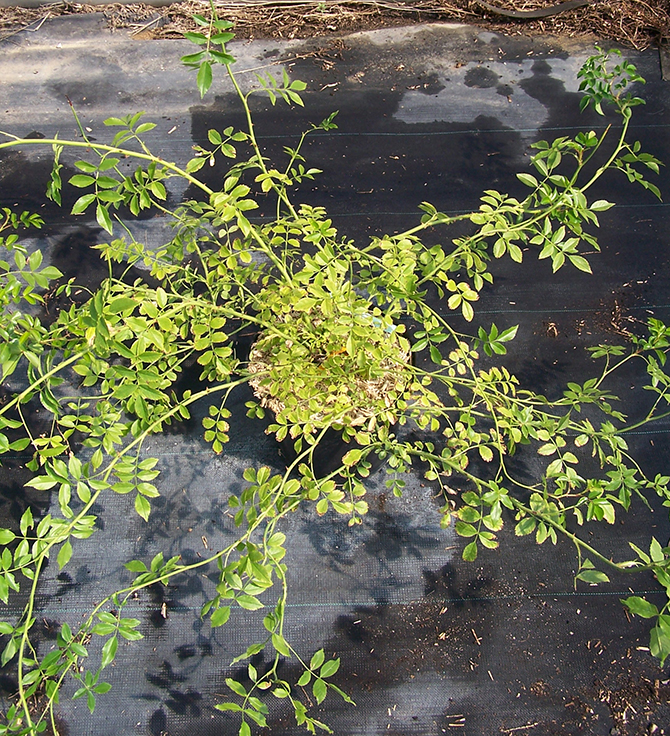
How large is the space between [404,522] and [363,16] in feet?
9.59

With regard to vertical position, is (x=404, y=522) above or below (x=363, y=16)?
below

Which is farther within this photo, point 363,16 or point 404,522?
point 363,16

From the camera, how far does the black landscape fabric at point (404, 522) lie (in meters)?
1.69

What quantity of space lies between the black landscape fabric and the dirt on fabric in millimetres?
382

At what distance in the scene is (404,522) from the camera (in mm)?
1935

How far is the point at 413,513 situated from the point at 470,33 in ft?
9.03

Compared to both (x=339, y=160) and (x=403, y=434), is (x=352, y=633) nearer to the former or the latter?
(x=403, y=434)

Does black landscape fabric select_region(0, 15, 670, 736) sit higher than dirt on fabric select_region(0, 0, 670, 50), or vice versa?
dirt on fabric select_region(0, 0, 670, 50)

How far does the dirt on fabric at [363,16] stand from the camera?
3211mm

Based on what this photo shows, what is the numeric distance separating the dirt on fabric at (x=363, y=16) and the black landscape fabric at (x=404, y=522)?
0.38m

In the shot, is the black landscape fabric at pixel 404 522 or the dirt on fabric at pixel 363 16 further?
the dirt on fabric at pixel 363 16

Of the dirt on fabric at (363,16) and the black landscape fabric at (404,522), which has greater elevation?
the dirt on fabric at (363,16)

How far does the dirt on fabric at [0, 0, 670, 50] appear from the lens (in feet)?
10.5

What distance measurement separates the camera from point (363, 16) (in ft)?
10.9
